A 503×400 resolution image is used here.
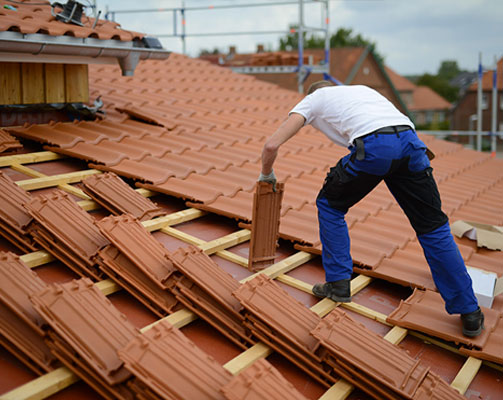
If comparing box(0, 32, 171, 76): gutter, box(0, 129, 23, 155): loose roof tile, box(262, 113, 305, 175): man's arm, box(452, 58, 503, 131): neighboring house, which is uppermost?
box(0, 32, 171, 76): gutter

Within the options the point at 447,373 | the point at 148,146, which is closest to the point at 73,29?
the point at 148,146

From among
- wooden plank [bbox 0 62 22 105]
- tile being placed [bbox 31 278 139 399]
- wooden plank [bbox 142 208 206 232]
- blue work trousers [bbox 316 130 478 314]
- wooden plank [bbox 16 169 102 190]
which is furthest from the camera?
wooden plank [bbox 0 62 22 105]

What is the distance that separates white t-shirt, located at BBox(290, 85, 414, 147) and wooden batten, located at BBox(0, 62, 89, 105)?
109 inches

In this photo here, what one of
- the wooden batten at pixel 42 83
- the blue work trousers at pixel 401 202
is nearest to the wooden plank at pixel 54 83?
the wooden batten at pixel 42 83

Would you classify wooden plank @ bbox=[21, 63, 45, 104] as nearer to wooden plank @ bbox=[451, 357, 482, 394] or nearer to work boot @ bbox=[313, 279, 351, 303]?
work boot @ bbox=[313, 279, 351, 303]

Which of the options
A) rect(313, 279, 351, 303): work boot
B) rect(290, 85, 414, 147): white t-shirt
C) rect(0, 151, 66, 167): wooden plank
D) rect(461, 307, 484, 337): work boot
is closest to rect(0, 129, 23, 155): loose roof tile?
rect(0, 151, 66, 167): wooden plank

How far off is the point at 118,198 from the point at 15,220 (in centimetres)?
69

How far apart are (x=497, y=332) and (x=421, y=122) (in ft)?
205

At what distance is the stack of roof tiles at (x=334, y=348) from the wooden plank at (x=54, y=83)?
3.18 m

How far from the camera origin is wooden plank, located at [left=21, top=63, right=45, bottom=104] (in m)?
4.38

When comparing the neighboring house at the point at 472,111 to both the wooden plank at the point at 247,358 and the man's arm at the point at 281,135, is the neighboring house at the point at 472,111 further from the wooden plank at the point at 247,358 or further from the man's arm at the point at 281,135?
the wooden plank at the point at 247,358

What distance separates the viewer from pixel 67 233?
2.62m

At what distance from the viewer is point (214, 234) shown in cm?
329

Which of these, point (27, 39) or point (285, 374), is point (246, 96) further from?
Result: point (285, 374)
